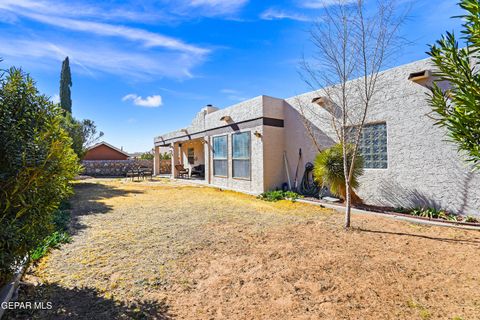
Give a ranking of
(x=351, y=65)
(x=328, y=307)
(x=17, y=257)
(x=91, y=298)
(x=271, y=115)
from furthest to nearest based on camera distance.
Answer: (x=271, y=115)
(x=351, y=65)
(x=91, y=298)
(x=328, y=307)
(x=17, y=257)

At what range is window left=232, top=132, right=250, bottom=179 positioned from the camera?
12.4 metres

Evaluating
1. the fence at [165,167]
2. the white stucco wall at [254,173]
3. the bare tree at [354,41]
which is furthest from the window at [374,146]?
the fence at [165,167]

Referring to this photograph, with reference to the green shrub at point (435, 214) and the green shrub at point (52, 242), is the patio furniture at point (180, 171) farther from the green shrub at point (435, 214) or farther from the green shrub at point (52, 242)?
the green shrub at point (435, 214)

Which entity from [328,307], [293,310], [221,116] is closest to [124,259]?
[293,310]

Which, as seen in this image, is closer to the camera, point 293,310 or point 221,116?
point 293,310

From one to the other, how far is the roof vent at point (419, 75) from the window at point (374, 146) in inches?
63.2

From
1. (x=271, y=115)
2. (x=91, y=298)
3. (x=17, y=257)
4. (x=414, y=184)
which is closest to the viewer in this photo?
(x=17, y=257)

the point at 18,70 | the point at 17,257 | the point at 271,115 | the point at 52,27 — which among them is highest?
the point at 52,27

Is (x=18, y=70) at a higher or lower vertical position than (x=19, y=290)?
higher

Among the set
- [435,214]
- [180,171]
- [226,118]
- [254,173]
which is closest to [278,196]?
[254,173]

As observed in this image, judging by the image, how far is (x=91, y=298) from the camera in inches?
124

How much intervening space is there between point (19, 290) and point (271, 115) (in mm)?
10261

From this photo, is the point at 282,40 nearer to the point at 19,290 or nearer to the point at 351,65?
the point at 351,65

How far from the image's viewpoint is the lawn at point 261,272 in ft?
9.46
